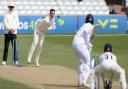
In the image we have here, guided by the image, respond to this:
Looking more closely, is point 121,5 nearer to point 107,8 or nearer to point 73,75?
point 107,8

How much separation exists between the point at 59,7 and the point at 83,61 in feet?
90.4

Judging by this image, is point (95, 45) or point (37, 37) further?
point (95, 45)

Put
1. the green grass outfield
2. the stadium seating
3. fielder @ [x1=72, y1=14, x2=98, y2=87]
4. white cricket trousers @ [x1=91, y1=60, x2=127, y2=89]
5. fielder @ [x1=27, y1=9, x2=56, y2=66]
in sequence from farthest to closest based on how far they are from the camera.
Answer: the stadium seating → the green grass outfield → fielder @ [x1=27, y1=9, x2=56, y2=66] → fielder @ [x1=72, y1=14, x2=98, y2=87] → white cricket trousers @ [x1=91, y1=60, x2=127, y2=89]

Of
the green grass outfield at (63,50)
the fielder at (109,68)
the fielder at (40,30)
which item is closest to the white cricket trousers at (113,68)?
the fielder at (109,68)

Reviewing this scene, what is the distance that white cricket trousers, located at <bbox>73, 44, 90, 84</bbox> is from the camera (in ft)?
45.6

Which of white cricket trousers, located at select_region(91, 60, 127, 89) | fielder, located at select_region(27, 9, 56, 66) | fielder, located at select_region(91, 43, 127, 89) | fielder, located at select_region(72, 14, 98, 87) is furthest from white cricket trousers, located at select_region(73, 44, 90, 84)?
fielder, located at select_region(27, 9, 56, 66)

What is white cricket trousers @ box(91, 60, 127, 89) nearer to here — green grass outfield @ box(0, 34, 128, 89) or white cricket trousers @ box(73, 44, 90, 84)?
white cricket trousers @ box(73, 44, 90, 84)

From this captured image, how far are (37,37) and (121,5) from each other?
1093 inches

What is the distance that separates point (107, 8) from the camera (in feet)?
137

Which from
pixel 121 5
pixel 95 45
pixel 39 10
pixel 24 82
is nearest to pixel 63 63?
pixel 24 82

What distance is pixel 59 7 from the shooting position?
41.4 metres

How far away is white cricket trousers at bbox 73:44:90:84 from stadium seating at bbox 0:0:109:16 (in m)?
26.2

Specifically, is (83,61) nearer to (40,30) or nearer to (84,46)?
(84,46)

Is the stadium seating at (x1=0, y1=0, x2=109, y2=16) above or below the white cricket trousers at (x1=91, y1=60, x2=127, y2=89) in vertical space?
above
